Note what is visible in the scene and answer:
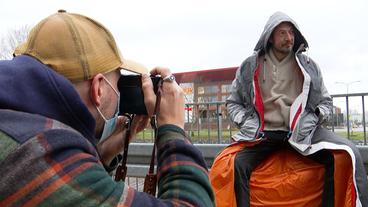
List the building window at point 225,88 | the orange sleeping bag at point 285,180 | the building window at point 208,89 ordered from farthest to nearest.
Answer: the building window at point 208,89, the building window at point 225,88, the orange sleeping bag at point 285,180

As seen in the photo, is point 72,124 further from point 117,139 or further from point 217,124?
point 217,124

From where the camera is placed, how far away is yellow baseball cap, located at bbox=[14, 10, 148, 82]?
1.16 m

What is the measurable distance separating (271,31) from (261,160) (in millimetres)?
1096

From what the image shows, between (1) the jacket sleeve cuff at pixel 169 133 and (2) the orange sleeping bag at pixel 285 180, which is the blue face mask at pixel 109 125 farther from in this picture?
(2) the orange sleeping bag at pixel 285 180

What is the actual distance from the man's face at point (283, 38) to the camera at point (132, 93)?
2.28 m

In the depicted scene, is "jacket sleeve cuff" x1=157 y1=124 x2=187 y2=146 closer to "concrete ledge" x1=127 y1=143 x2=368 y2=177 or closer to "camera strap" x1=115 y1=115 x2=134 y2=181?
"camera strap" x1=115 y1=115 x2=134 y2=181

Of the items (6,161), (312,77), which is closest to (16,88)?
(6,161)

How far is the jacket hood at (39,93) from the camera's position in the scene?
1.03m

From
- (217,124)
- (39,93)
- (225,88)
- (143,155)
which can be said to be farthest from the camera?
(225,88)

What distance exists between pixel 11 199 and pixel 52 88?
28 centimetres

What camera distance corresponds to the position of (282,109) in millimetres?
3295

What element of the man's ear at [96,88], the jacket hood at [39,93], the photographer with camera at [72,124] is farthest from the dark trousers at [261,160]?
the jacket hood at [39,93]

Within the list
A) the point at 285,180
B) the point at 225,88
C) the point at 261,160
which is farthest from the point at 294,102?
the point at 225,88

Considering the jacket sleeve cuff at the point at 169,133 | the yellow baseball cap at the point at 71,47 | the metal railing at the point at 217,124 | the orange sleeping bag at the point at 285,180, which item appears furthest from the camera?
the metal railing at the point at 217,124
